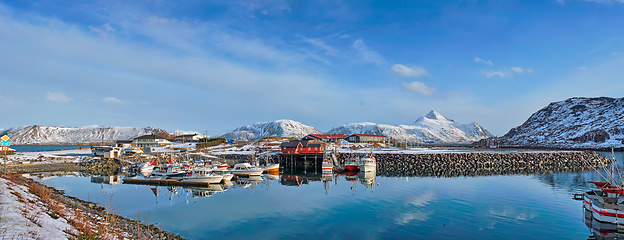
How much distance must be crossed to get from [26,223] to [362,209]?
22.0 m

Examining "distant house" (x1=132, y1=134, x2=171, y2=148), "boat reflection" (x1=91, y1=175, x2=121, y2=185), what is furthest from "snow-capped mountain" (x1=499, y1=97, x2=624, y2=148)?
"distant house" (x1=132, y1=134, x2=171, y2=148)

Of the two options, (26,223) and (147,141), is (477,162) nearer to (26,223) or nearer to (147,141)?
(26,223)

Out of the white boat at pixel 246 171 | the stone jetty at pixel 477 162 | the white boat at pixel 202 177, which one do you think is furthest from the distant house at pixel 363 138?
the white boat at pixel 202 177

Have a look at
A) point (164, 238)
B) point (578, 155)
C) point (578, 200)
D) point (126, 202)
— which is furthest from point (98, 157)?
point (578, 155)

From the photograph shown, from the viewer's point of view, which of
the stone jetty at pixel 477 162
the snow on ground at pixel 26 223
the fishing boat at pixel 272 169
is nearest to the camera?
the snow on ground at pixel 26 223

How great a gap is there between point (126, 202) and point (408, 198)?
27.3 meters

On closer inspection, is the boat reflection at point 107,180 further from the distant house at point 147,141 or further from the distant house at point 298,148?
the distant house at point 147,141

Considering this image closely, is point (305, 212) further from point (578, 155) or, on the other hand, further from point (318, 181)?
point (578, 155)

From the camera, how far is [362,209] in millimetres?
27906

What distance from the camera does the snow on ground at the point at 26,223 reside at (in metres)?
11.4

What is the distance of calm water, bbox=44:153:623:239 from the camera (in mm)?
20984

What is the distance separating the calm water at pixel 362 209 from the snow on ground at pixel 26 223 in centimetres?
734

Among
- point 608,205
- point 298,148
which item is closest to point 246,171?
point 298,148

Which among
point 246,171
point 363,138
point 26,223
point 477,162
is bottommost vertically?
point 246,171
